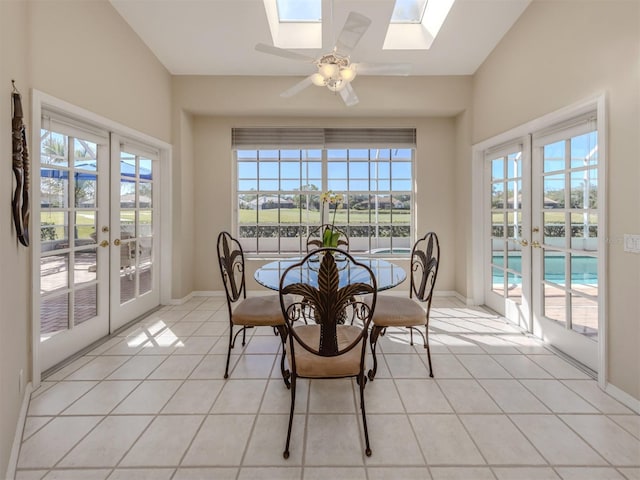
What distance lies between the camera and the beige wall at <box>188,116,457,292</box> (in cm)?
441

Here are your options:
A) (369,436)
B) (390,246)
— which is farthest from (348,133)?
(369,436)

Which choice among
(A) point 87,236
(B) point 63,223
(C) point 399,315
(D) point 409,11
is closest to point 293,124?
(D) point 409,11

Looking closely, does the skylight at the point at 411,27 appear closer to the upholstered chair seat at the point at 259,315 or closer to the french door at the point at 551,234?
the french door at the point at 551,234

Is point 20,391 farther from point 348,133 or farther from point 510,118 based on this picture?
point 510,118

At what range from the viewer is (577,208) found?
2557mm

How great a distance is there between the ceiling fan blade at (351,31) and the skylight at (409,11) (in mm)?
1588

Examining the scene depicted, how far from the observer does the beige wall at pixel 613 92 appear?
6.34 ft

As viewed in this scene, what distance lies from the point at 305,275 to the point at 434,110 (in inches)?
122

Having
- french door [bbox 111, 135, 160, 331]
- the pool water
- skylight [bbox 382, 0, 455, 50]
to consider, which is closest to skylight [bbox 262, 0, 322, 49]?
skylight [bbox 382, 0, 455, 50]

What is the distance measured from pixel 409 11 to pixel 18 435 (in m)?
4.70

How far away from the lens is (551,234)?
2850 mm

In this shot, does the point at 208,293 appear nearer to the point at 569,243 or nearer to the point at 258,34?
the point at 258,34

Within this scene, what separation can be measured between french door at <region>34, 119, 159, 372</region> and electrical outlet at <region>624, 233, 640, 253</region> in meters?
3.83

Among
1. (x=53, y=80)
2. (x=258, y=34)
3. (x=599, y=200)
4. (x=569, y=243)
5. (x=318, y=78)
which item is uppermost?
(x=258, y=34)
